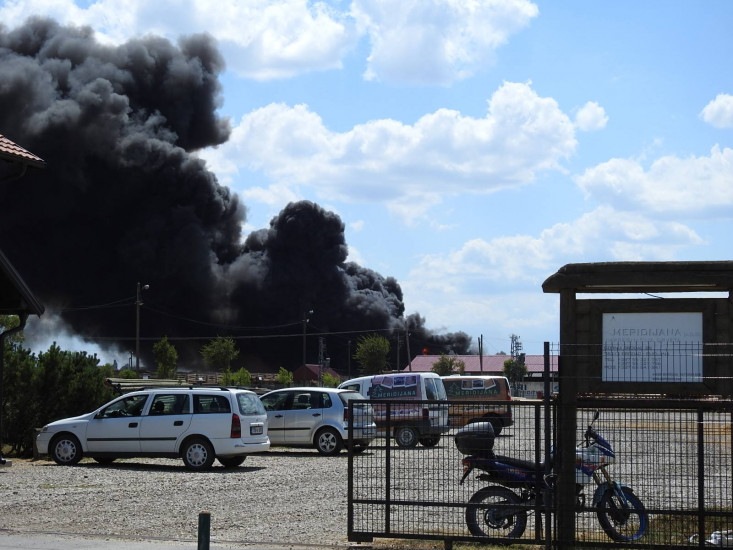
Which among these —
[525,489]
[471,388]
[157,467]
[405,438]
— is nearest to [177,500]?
[405,438]

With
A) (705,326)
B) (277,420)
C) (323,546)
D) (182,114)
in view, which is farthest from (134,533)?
(182,114)

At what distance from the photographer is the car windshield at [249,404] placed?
62.6ft

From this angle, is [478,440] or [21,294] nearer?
[478,440]

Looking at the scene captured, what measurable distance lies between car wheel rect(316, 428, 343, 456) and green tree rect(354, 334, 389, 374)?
62786 mm

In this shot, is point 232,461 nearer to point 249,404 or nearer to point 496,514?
point 249,404

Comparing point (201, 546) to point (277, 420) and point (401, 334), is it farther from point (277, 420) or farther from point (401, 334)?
point (401, 334)

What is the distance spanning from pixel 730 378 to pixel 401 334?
295ft

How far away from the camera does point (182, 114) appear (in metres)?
89.0

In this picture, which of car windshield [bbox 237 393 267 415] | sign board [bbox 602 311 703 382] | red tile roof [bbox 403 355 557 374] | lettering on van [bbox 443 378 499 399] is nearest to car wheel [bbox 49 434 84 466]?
car windshield [bbox 237 393 267 415]

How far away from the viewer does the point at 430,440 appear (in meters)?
9.76

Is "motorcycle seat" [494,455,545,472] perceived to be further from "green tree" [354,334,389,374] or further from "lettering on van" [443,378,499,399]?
"green tree" [354,334,389,374]

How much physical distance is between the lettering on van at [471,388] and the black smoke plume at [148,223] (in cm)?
4929

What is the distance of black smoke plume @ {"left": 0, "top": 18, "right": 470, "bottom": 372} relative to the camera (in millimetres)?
79562

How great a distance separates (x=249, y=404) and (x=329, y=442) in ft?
11.5
